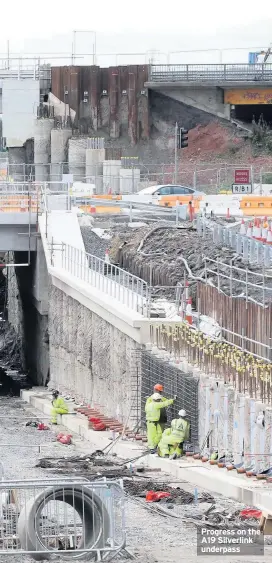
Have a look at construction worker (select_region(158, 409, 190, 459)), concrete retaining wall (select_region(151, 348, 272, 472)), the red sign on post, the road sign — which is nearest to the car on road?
the road sign

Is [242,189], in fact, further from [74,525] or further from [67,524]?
[74,525]

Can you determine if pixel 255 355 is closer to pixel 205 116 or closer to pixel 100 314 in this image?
pixel 100 314

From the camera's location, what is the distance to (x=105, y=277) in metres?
41.3

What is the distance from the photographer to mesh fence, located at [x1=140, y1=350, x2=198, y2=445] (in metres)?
31.3

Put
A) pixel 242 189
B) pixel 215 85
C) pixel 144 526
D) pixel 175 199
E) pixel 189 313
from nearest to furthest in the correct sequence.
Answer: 1. pixel 144 526
2. pixel 189 313
3. pixel 175 199
4. pixel 242 189
5. pixel 215 85

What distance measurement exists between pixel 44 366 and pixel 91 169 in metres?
26.1

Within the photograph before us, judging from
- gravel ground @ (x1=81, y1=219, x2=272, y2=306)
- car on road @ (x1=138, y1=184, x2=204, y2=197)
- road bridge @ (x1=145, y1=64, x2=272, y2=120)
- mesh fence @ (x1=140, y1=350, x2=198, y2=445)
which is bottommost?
mesh fence @ (x1=140, y1=350, x2=198, y2=445)

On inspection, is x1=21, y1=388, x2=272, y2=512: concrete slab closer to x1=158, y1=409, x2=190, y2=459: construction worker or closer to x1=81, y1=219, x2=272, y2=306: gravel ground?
x1=158, y1=409, x2=190, y2=459: construction worker

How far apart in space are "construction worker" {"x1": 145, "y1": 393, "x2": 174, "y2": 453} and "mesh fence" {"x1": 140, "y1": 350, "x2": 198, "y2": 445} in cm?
43

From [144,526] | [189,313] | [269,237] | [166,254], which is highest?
[269,237]

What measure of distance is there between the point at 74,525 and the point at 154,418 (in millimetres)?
11184

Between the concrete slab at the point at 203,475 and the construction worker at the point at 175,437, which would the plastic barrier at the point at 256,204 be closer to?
the concrete slab at the point at 203,475

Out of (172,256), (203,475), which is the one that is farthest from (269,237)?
(203,475)

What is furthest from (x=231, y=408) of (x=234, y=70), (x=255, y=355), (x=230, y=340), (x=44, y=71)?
(x=44, y=71)
